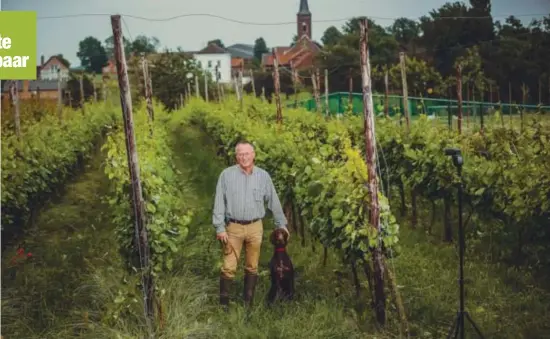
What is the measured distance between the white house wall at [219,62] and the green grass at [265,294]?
546 inches

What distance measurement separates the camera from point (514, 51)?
36.5ft

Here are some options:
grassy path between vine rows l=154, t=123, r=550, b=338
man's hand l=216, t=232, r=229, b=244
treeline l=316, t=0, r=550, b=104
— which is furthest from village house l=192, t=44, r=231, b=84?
man's hand l=216, t=232, r=229, b=244

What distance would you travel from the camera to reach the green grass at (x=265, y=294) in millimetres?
4355

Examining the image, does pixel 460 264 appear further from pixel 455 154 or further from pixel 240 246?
pixel 240 246

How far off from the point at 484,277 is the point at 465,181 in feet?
3.45

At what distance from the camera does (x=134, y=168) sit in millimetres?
4289

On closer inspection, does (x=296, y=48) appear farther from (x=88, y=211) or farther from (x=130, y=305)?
(x=130, y=305)

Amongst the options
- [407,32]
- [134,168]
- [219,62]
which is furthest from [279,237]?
[219,62]

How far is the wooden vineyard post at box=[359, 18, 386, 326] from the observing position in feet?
14.7

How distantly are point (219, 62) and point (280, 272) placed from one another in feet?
54.6

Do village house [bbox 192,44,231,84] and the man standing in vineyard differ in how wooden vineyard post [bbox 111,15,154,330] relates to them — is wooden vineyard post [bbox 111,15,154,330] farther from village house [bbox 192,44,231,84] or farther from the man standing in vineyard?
village house [bbox 192,44,231,84]

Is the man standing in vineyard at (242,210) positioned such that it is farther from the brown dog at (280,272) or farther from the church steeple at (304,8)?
the church steeple at (304,8)
